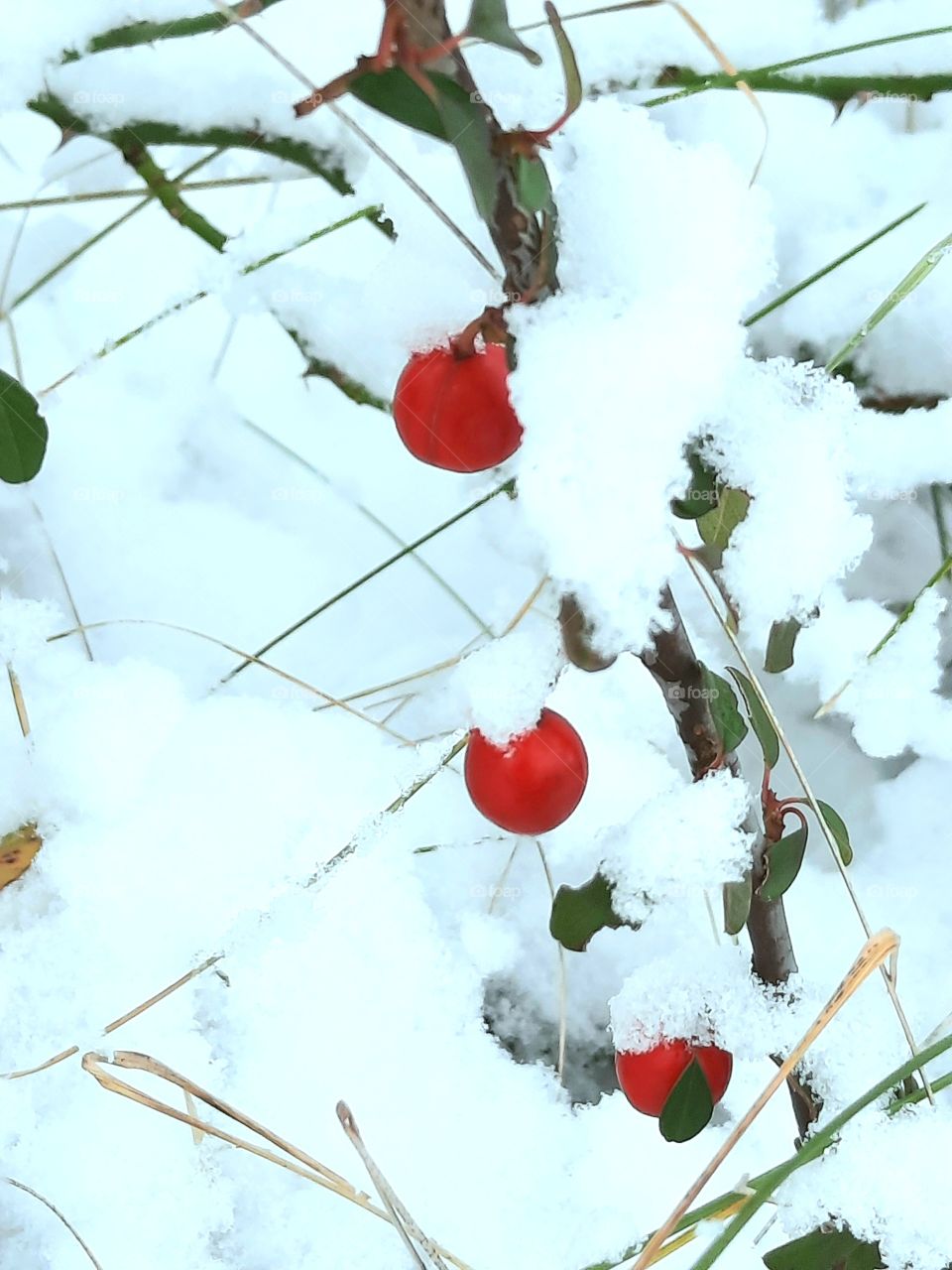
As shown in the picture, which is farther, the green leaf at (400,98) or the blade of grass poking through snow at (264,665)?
the blade of grass poking through snow at (264,665)

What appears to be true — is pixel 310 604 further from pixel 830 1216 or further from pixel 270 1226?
pixel 830 1216

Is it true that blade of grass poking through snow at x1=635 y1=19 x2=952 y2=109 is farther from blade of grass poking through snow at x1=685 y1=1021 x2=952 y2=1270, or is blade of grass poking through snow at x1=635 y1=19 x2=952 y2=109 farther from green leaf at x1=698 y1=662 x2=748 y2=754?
blade of grass poking through snow at x1=685 y1=1021 x2=952 y2=1270

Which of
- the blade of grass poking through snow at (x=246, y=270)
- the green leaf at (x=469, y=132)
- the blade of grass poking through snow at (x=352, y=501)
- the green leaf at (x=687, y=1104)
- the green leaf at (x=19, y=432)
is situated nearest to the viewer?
the green leaf at (x=469, y=132)

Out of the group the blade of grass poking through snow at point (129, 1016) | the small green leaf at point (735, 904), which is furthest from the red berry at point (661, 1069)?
the blade of grass poking through snow at point (129, 1016)

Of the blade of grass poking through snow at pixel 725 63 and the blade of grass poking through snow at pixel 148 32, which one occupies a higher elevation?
the blade of grass poking through snow at pixel 148 32

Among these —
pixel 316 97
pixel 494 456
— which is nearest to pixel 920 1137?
pixel 494 456

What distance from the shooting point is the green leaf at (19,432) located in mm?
602

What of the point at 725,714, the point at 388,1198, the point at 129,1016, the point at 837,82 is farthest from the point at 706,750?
the point at 837,82

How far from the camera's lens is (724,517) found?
39 cm

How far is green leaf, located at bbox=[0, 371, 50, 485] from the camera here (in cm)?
60

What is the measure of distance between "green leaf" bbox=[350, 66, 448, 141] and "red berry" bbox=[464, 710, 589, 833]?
0.23 m

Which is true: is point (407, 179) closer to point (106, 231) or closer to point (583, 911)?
point (583, 911)

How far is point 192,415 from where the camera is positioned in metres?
0.96

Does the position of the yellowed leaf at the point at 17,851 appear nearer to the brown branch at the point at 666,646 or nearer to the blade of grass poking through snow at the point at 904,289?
the brown branch at the point at 666,646
